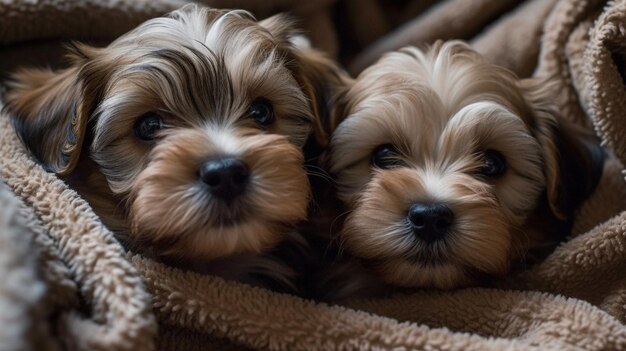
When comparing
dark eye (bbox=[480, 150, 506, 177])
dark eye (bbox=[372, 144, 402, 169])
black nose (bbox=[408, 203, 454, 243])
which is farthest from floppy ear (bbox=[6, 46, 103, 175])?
dark eye (bbox=[480, 150, 506, 177])

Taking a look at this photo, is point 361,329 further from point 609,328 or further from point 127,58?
point 127,58

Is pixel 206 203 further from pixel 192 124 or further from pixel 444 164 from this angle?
pixel 444 164

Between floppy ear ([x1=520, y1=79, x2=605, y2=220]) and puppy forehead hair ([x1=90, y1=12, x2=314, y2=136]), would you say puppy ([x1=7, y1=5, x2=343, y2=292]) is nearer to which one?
puppy forehead hair ([x1=90, y1=12, x2=314, y2=136])

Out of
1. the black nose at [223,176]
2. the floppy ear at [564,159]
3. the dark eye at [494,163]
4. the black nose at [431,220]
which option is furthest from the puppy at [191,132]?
the floppy ear at [564,159]

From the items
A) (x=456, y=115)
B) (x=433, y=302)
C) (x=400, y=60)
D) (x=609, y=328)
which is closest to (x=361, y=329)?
(x=433, y=302)

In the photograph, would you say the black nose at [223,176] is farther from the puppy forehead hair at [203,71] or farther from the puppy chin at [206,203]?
the puppy forehead hair at [203,71]

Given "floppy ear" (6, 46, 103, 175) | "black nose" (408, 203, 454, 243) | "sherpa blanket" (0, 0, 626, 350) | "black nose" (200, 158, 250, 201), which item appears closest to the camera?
"sherpa blanket" (0, 0, 626, 350)

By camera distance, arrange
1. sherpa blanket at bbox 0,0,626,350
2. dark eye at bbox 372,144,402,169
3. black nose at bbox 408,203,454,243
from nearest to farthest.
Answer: sherpa blanket at bbox 0,0,626,350, black nose at bbox 408,203,454,243, dark eye at bbox 372,144,402,169
